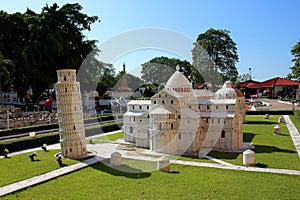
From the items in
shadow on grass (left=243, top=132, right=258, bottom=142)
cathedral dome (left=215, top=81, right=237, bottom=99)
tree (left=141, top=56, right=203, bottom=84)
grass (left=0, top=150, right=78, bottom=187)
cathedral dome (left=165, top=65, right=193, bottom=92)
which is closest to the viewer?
grass (left=0, top=150, right=78, bottom=187)

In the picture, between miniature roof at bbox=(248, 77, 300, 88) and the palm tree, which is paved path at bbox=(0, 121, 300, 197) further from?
miniature roof at bbox=(248, 77, 300, 88)

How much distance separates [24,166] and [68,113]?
5.54m

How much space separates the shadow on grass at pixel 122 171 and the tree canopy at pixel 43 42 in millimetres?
Result: 33943

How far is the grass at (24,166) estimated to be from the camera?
18203 mm

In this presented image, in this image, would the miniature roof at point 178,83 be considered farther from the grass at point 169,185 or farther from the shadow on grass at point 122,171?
the shadow on grass at point 122,171

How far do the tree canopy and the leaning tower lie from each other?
27.7 meters

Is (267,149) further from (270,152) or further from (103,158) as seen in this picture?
(103,158)

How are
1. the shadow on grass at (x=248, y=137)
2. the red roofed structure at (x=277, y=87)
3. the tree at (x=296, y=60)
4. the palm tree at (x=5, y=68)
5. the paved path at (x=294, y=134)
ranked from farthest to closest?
the red roofed structure at (x=277, y=87)
the tree at (x=296, y=60)
the palm tree at (x=5, y=68)
the shadow on grass at (x=248, y=137)
the paved path at (x=294, y=134)

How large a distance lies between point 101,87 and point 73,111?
195ft

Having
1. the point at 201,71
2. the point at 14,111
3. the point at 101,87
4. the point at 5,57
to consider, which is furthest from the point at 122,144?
the point at 101,87

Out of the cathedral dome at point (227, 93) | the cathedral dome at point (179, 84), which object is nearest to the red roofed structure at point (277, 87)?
the cathedral dome at point (227, 93)

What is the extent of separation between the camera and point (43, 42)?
48.6m

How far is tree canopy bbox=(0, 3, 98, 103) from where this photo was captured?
4862cm

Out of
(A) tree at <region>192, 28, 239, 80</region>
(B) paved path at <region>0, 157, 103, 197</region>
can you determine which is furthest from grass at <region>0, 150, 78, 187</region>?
(A) tree at <region>192, 28, 239, 80</region>
